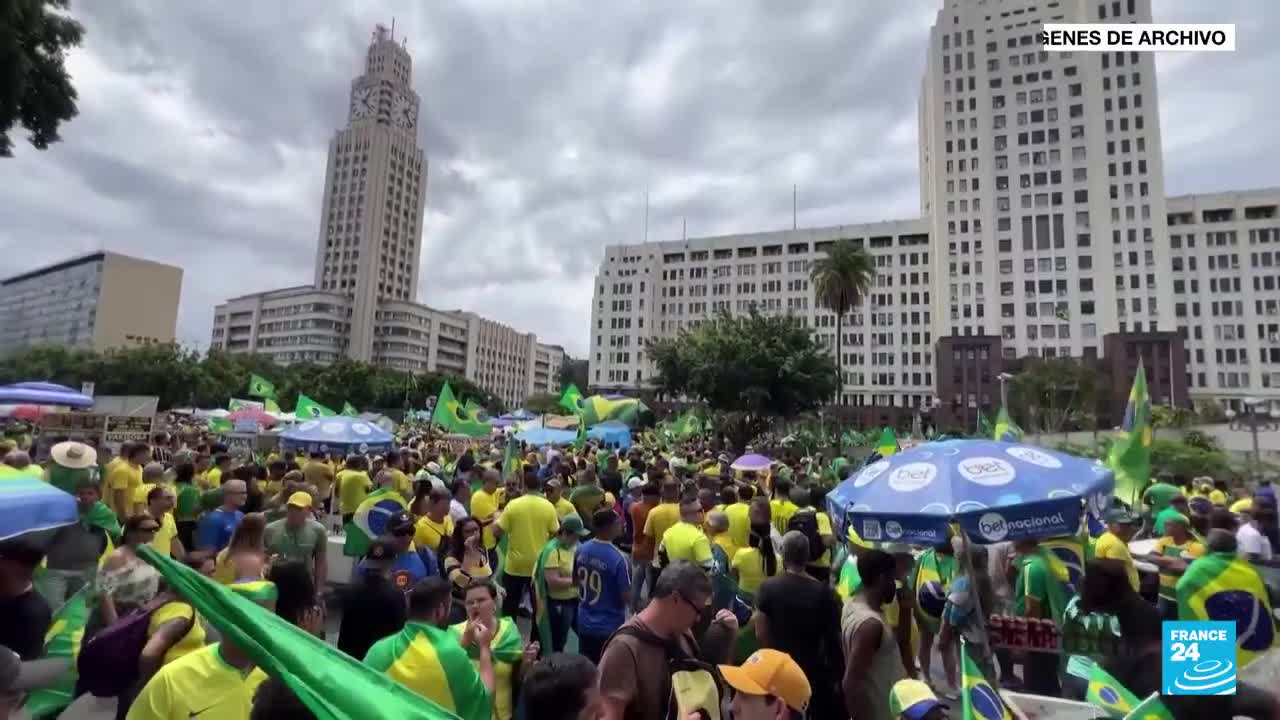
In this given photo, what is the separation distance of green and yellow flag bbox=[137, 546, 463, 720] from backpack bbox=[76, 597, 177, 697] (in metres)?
1.88

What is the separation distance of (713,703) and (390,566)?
9.09 ft

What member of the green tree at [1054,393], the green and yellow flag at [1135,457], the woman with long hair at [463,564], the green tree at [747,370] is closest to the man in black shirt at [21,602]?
the woman with long hair at [463,564]

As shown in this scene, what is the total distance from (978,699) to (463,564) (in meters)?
3.81

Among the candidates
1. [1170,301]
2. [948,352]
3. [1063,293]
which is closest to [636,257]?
[948,352]

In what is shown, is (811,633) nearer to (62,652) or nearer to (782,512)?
(782,512)

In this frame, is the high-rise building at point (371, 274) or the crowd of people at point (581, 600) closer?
the crowd of people at point (581, 600)

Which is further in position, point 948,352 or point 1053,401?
point 948,352

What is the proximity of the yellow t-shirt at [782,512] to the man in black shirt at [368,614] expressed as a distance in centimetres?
459

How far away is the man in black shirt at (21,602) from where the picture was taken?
3.47 meters

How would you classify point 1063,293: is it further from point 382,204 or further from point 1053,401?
point 382,204

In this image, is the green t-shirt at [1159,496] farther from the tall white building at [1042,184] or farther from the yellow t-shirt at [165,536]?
the tall white building at [1042,184]

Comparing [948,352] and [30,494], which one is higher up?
[948,352]

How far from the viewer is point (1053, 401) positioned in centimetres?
5950

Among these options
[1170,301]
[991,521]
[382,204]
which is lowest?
[991,521]
